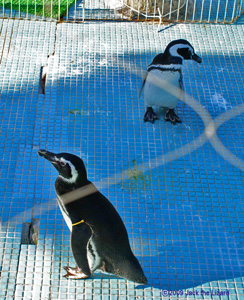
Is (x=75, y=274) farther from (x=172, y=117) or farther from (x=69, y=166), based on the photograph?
(x=172, y=117)

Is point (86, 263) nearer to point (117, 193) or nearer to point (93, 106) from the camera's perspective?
point (117, 193)

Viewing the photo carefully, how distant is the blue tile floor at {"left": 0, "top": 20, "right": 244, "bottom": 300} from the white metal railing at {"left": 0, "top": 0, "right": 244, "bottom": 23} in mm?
154

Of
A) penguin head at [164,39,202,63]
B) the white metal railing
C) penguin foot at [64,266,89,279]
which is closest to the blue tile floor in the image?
penguin foot at [64,266,89,279]

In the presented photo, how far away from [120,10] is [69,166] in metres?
2.89

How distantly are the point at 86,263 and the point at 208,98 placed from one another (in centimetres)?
198

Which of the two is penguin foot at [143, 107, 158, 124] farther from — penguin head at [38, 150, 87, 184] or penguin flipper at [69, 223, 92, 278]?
penguin flipper at [69, 223, 92, 278]

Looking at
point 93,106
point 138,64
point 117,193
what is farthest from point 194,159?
point 138,64

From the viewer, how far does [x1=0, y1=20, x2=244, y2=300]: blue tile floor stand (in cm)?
259

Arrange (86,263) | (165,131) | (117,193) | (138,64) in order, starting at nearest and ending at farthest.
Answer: (86,263)
(117,193)
(165,131)
(138,64)

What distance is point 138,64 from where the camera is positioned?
409cm

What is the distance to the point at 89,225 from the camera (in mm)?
2299

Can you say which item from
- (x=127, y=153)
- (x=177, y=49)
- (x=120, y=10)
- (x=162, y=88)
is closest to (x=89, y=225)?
(x=127, y=153)

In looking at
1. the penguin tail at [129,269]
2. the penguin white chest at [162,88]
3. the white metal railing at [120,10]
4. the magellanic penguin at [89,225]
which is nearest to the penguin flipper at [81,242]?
the magellanic penguin at [89,225]

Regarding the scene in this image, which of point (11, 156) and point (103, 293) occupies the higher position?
point (11, 156)
